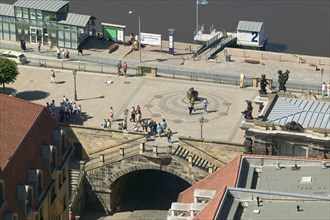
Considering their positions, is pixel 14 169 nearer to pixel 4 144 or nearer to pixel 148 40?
pixel 4 144

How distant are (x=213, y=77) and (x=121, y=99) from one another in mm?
11847

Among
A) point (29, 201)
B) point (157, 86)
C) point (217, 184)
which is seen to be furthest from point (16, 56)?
point (217, 184)

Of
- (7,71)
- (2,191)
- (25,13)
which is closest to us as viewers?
(2,191)

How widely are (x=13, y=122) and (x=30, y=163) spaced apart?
3.50 meters

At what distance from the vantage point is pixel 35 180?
310 feet

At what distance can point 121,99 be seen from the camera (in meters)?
127

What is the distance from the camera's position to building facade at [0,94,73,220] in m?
90.9

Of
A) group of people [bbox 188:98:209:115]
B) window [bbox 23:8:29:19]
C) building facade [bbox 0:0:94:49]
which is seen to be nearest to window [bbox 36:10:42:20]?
building facade [bbox 0:0:94:49]

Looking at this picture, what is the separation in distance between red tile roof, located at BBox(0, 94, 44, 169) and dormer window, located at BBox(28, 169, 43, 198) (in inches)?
107

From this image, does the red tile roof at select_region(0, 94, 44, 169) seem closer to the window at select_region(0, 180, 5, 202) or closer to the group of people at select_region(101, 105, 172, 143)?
the window at select_region(0, 180, 5, 202)

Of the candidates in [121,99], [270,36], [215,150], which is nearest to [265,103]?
[215,150]

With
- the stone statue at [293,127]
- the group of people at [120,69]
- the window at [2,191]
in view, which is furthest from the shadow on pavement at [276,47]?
the window at [2,191]

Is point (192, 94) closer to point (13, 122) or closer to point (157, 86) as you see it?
point (157, 86)

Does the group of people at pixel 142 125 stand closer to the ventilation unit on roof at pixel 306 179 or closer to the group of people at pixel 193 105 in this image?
the group of people at pixel 193 105
